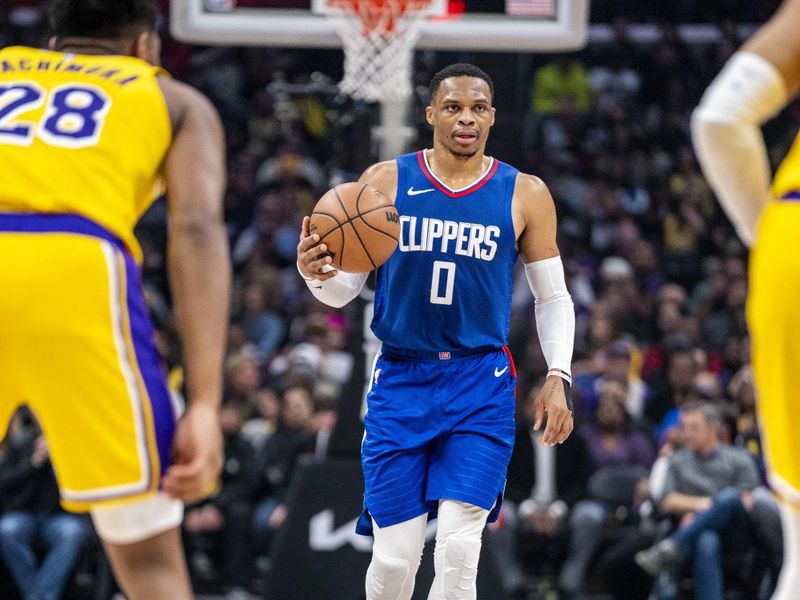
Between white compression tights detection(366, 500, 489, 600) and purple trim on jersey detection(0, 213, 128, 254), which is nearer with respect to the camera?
purple trim on jersey detection(0, 213, 128, 254)

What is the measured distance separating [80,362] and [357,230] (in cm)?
222

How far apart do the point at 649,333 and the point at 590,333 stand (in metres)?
1.33

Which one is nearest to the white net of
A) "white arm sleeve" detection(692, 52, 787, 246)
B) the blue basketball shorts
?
the blue basketball shorts

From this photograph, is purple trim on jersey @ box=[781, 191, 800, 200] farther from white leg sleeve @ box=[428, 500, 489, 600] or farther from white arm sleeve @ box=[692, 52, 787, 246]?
white leg sleeve @ box=[428, 500, 489, 600]

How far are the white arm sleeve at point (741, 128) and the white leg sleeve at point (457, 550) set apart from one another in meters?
2.19

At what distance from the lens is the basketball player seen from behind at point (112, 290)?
121 inches

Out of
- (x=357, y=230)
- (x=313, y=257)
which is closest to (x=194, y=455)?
(x=313, y=257)

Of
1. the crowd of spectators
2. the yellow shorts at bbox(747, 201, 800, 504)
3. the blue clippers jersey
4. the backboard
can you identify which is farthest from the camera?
the crowd of spectators

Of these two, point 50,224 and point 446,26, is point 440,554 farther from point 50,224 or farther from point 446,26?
point 446,26

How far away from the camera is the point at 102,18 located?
3.55 meters

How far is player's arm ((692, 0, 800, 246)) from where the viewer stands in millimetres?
3207

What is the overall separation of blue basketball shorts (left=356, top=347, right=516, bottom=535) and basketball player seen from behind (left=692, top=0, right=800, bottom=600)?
6.79ft

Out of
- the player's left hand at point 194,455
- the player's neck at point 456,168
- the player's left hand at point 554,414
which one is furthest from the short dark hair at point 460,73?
the player's left hand at point 194,455

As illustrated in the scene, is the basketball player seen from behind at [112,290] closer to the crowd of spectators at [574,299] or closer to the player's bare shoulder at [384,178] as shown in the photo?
the player's bare shoulder at [384,178]
